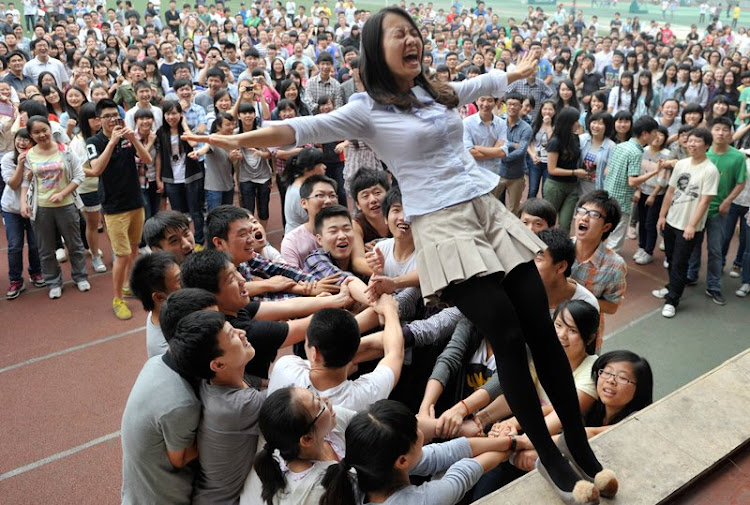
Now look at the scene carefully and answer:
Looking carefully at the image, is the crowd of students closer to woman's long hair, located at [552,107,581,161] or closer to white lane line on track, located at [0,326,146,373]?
woman's long hair, located at [552,107,581,161]

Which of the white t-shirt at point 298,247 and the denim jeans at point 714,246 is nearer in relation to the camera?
the white t-shirt at point 298,247

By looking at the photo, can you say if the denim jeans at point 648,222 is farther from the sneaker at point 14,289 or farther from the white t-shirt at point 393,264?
the sneaker at point 14,289

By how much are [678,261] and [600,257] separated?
220cm

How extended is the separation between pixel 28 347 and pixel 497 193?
4892 mm

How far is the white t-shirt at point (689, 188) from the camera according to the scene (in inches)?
195

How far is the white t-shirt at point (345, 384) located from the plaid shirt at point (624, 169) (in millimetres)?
4183

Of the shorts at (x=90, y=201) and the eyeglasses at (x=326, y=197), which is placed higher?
the eyeglasses at (x=326, y=197)

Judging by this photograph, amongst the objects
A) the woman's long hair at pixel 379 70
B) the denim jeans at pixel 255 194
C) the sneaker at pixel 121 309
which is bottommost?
the sneaker at pixel 121 309

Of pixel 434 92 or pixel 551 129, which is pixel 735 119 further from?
pixel 434 92

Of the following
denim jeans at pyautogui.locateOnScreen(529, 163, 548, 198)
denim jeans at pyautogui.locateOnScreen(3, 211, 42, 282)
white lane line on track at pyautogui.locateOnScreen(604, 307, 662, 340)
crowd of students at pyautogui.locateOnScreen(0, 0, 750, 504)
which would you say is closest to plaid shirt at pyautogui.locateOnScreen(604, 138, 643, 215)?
crowd of students at pyautogui.locateOnScreen(0, 0, 750, 504)

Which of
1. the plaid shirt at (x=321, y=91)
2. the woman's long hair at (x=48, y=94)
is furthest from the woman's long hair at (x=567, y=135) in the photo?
the woman's long hair at (x=48, y=94)

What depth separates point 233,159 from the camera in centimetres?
595

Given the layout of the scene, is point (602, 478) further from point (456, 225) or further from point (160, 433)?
point (160, 433)

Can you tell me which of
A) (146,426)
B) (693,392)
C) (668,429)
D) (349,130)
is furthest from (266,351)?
(693,392)
